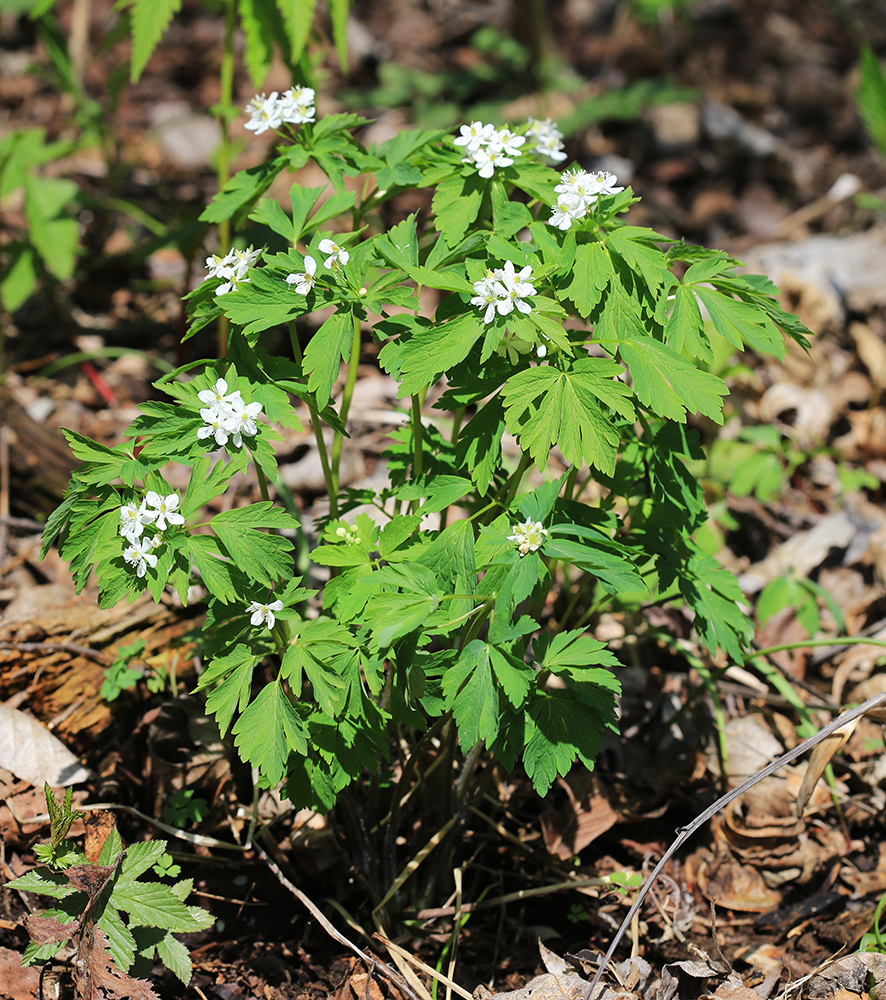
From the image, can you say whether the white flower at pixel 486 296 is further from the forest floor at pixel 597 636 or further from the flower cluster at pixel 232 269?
the forest floor at pixel 597 636

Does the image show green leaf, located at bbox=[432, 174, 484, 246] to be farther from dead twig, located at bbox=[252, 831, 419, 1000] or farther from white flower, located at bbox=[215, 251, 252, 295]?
dead twig, located at bbox=[252, 831, 419, 1000]

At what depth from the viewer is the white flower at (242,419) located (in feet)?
5.48

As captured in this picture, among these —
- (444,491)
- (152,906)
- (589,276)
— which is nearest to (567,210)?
(589,276)

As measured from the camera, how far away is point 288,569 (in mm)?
1731

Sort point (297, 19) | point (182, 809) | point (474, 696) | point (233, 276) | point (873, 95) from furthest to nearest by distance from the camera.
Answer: point (873, 95)
point (297, 19)
point (182, 809)
point (233, 276)
point (474, 696)

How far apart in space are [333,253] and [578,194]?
1.77 ft

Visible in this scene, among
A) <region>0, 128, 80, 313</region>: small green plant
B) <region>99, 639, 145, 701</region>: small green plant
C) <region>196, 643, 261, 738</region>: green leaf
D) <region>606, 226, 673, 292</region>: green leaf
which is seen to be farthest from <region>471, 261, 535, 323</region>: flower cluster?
<region>0, 128, 80, 313</region>: small green plant

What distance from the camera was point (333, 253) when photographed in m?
1.77

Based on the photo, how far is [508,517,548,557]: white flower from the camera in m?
1.62

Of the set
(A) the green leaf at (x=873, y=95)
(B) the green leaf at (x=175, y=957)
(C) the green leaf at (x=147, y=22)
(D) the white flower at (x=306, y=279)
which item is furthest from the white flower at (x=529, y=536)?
(A) the green leaf at (x=873, y=95)

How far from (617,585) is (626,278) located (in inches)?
26.6

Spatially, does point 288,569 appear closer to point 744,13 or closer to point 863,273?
point 863,273

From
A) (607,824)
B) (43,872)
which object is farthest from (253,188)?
(607,824)

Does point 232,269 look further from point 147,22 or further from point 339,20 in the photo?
point 339,20
